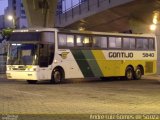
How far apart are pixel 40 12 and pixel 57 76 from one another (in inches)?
682

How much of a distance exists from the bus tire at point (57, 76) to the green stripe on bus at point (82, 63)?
1.48m

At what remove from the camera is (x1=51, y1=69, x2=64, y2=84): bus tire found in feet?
94.6

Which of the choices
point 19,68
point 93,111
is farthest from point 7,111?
point 19,68

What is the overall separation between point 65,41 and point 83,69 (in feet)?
7.51

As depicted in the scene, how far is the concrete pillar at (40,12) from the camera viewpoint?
→ 44.8m

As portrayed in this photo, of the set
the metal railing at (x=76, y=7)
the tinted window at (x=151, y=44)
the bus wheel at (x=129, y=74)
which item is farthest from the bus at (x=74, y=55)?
the metal railing at (x=76, y=7)

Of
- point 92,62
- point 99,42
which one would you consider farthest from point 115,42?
point 92,62

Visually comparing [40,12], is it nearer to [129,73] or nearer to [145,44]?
[145,44]

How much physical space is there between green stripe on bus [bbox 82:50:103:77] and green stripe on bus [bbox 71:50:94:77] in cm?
22

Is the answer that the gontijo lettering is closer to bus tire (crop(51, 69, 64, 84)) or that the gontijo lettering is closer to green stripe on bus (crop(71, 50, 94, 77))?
green stripe on bus (crop(71, 50, 94, 77))

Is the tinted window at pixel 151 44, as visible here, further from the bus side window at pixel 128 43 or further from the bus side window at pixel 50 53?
the bus side window at pixel 50 53

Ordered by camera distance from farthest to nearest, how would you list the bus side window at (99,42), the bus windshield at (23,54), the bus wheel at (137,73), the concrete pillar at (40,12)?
the concrete pillar at (40,12) → the bus wheel at (137,73) → the bus side window at (99,42) → the bus windshield at (23,54)

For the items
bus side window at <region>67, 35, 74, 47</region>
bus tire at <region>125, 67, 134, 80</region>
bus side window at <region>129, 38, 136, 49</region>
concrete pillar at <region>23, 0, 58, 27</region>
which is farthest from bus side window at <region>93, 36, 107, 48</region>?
concrete pillar at <region>23, 0, 58, 27</region>

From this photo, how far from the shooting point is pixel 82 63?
1205 inches
